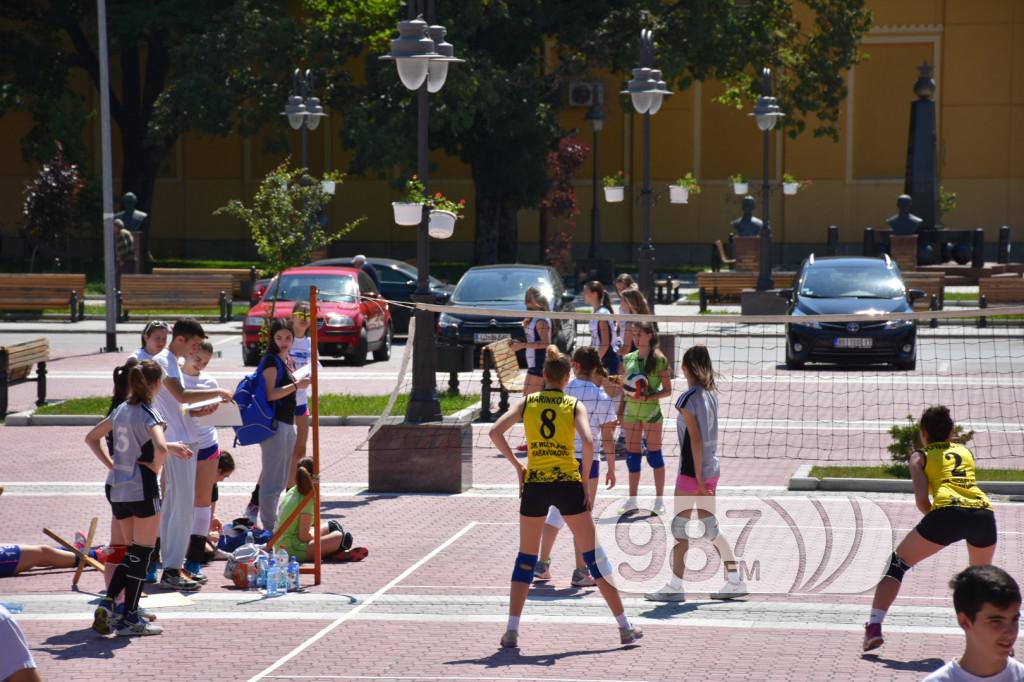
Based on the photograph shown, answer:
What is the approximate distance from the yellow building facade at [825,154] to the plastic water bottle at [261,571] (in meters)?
39.6

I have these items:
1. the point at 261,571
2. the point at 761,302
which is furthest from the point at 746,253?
the point at 261,571

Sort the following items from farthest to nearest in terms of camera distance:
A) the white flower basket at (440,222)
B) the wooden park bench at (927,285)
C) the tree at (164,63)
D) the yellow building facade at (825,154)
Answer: the yellow building facade at (825,154) < the tree at (164,63) < the wooden park bench at (927,285) < the white flower basket at (440,222)

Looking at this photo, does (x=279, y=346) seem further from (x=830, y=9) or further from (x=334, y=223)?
(x=334, y=223)

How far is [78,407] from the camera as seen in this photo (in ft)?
63.2

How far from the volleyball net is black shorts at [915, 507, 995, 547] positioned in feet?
11.6

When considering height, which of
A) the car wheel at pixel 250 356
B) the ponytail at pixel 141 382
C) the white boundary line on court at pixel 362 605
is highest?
the ponytail at pixel 141 382

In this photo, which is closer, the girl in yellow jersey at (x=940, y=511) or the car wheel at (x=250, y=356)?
the girl in yellow jersey at (x=940, y=511)

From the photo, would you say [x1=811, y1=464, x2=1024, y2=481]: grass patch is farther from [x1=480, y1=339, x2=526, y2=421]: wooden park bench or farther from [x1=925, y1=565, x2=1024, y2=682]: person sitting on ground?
[x1=925, y1=565, x2=1024, y2=682]: person sitting on ground

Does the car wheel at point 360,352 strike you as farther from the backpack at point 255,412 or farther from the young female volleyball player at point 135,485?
the young female volleyball player at point 135,485

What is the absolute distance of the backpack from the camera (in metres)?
11.4

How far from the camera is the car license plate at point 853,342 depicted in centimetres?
2289

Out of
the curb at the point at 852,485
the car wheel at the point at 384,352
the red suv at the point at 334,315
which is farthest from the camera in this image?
the car wheel at the point at 384,352

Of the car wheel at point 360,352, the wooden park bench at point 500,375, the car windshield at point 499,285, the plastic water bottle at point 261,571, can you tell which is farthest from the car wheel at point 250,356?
the plastic water bottle at point 261,571

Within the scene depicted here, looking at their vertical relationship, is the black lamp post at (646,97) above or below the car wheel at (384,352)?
above
